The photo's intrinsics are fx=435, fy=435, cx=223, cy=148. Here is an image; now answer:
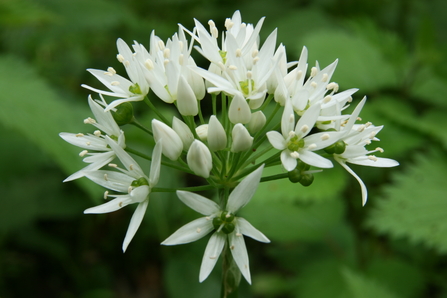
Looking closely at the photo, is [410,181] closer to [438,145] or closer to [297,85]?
[438,145]

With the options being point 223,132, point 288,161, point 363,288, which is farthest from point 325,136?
point 363,288

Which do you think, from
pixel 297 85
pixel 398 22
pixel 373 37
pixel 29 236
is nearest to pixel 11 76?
pixel 29 236

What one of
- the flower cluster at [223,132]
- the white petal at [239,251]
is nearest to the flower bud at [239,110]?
the flower cluster at [223,132]

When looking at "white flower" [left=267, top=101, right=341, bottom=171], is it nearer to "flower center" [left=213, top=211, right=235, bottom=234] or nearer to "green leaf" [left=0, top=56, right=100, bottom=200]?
"flower center" [left=213, top=211, right=235, bottom=234]

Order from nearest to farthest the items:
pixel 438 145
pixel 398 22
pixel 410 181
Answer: pixel 410 181
pixel 438 145
pixel 398 22

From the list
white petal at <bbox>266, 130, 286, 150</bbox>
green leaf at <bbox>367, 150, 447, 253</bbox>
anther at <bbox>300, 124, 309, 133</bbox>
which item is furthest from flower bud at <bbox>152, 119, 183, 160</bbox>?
green leaf at <bbox>367, 150, 447, 253</bbox>

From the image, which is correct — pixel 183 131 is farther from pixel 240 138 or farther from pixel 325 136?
pixel 325 136
